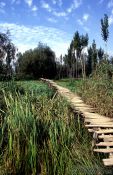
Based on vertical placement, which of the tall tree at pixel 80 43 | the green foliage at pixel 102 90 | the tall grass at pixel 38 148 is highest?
the tall tree at pixel 80 43

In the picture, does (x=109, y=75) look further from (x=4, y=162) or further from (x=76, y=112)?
(x=4, y=162)

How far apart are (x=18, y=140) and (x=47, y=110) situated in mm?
1277

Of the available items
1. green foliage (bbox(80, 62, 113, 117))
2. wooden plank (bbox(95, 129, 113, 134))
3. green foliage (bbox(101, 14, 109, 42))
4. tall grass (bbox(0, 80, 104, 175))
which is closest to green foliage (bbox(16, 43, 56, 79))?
green foliage (bbox(101, 14, 109, 42))

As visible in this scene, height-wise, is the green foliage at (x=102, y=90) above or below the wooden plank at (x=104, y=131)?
above

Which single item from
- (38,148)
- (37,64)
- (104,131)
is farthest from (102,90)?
(37,64)

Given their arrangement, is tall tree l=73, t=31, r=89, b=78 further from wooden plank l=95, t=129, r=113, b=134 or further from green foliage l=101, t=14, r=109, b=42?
wooden plank l=95, t=129, r=113, b=134

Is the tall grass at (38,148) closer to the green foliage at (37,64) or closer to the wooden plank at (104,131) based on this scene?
the wooden plank at (104,131)

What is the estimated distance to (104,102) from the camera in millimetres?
8609

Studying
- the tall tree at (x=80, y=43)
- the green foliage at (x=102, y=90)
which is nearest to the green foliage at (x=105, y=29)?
the tall tree at (x=80, y=43)

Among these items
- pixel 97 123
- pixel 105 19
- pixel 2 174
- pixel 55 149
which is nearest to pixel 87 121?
pixel 97 123

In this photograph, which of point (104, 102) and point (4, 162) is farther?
point (104, 102)

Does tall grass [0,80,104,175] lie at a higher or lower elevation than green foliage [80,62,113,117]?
lower

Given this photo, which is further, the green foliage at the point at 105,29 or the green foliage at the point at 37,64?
the green foliage at the point at 37,64

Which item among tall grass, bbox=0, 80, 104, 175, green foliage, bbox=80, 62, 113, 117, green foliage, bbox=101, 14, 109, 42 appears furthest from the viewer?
green foliage, bbox=101, 14, 109, 42
